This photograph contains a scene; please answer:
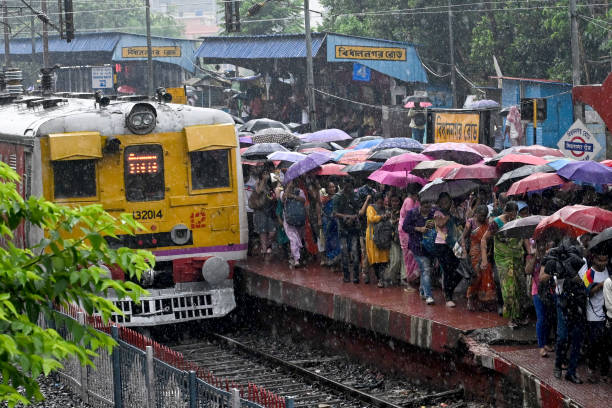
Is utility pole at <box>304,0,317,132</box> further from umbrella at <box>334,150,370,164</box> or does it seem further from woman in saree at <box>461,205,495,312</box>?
woman in saree at <box>461,205,495,312</box>

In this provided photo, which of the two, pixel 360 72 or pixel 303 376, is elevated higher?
pixel 360 72

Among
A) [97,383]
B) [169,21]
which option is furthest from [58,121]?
[169,21]

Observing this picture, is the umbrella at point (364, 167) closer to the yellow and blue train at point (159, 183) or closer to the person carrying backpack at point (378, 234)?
the person carrying backpack at point (378, 234)

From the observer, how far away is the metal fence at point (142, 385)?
7.08 m

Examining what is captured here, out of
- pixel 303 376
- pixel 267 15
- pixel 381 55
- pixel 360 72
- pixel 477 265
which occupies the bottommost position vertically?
pixel 303 376

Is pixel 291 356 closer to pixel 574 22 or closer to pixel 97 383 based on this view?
pixel 97 383

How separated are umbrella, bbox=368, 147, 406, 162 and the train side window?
387cm

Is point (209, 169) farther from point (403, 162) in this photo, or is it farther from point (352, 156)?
point (352, 156)

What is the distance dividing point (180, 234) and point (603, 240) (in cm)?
632

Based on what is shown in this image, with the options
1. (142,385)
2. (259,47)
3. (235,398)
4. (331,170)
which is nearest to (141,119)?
(331,170)

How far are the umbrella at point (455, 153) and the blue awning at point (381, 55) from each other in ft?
59.5

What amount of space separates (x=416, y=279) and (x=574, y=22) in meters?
10.0

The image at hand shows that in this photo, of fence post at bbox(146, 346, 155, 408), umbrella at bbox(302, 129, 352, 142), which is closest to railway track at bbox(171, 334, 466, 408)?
fence post at bbox(146, 346, 155, 408)

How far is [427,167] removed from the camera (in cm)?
1270
